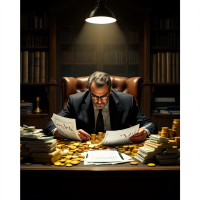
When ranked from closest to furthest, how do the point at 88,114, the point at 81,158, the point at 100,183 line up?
the point at 100,183
the point at 81,158
the point at 88,114

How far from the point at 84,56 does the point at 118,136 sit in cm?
262

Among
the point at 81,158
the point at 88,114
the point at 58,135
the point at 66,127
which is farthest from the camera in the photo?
the point at 88,114

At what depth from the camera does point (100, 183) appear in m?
0.76

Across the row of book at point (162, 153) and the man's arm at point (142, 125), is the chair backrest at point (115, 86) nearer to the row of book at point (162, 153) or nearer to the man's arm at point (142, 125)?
the man's arm at point (142, 125)

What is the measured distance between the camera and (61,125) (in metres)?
1.22

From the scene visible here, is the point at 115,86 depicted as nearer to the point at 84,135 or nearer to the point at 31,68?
the point at 84,135

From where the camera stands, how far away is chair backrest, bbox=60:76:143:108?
208 cm

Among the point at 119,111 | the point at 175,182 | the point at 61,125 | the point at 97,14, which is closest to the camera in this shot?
the point at 175,182

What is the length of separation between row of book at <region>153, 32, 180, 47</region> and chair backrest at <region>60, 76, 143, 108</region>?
160cm

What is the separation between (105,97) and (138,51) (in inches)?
88.1

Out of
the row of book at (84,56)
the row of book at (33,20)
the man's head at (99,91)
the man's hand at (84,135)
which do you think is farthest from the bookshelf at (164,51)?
the man's hand at (84,135)

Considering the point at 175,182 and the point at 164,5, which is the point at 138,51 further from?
the point at 175,182

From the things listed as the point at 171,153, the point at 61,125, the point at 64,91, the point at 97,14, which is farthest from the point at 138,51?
the point at 171,153

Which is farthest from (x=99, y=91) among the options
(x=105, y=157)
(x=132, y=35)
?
(x=132, y=35)
